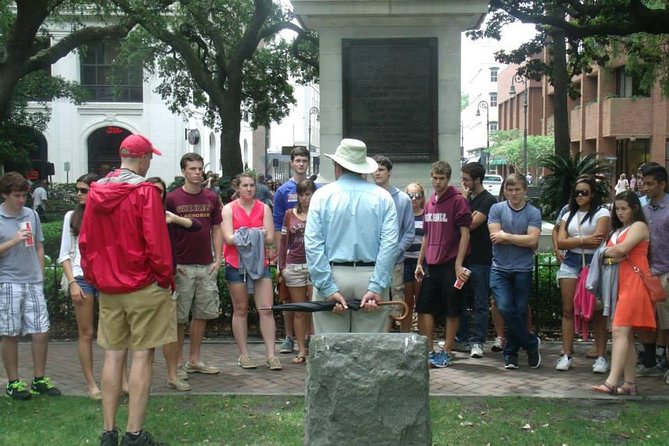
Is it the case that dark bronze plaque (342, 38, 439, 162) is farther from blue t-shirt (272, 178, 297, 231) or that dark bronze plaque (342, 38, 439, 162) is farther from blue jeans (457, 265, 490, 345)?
blue jeans (457, 265, 490, 345)

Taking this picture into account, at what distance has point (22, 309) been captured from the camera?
6906mm

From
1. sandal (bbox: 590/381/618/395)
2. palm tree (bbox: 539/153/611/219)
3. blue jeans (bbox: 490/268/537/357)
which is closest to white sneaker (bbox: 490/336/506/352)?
blue jeans (bbox: 490/268/537/357)

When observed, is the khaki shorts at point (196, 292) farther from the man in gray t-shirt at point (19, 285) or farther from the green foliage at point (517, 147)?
the green foliage at point (517, 147)

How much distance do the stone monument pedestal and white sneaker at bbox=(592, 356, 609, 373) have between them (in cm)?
404

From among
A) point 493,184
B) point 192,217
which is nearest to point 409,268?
point 192,217

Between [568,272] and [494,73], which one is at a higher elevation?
[494,73]

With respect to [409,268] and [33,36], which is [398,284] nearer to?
[409,268]

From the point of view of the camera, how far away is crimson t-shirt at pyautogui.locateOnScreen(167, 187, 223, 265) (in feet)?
24.4

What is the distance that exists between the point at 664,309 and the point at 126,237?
16.1 ft

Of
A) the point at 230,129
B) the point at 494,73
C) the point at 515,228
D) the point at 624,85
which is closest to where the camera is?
the point at 515,228

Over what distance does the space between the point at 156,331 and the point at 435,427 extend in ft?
7.01

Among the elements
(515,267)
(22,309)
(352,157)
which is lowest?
(22,309)

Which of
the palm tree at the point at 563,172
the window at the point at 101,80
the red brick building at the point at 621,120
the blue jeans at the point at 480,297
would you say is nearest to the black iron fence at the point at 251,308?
the blue jeans at the point at 480,297

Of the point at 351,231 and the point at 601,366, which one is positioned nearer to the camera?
the point at 351,231
